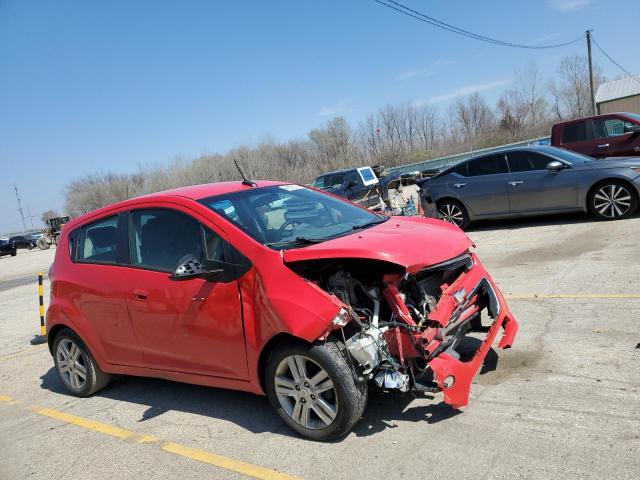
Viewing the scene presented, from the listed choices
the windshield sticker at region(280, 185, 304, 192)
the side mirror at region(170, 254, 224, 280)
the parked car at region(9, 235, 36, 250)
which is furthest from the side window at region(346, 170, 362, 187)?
the parked car at region(9, 235, 36, 250)

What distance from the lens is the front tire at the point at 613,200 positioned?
31.8 ft

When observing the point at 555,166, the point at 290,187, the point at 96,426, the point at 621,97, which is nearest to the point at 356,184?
the point at 555,166

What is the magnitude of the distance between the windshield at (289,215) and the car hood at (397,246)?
0.67ft

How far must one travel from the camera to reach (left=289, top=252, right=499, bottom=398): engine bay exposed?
351cm

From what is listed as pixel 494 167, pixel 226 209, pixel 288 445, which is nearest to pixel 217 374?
pixel 288 445

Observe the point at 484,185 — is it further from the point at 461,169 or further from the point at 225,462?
the point at 225,462

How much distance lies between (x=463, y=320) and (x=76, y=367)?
378 cm

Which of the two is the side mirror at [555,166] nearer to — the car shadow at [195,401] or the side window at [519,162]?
the side window at [519,162]

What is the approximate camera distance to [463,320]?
4.05 metres

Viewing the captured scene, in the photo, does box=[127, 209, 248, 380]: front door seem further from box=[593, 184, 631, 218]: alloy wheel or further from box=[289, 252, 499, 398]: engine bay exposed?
box=[593, 184, 631, 218]: alloy wheel

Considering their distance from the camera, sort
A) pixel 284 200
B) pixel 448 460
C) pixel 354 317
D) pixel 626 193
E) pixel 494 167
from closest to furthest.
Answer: pixel 448 460, pixel 354 317, pixel 284 200, pixel 626 193, pixel 494 167

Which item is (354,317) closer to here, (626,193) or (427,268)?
(427,268)

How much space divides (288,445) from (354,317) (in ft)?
3.40

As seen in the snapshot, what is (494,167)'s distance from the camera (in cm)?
1106
